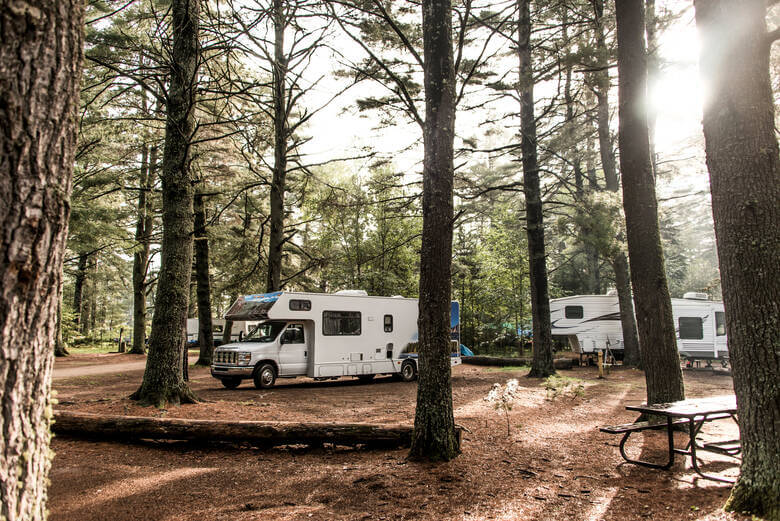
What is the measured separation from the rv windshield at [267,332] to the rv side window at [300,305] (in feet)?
2.55

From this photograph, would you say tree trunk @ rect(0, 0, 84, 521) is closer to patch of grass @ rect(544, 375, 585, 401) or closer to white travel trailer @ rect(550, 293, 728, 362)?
patch of grass @ rect(544, 375, 585, 401)

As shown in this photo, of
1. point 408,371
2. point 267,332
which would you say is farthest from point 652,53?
point 267,332

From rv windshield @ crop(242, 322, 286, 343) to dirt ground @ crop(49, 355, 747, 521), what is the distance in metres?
5.07

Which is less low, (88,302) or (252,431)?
(88,302)

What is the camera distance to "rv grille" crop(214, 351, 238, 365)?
12180mm

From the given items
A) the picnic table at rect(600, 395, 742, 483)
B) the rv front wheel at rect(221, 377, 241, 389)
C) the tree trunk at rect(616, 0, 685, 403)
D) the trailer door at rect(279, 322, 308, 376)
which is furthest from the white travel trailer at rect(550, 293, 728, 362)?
the picnic table at rect(600, 395, 742, 483)

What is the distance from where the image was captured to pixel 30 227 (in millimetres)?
1869

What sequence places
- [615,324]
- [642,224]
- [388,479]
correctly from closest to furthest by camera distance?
[388,479] → [642,224] → [615,324]

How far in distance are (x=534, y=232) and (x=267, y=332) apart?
862 cm

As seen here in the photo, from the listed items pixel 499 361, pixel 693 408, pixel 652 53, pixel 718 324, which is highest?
pixel 652 53

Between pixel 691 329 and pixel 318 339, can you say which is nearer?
pixel 318 339

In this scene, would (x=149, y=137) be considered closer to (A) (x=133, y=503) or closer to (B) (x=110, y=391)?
(B) (x=110, y=391)

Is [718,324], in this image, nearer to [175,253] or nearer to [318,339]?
[318,339]

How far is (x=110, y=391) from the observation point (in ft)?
34.7
